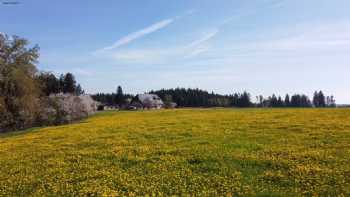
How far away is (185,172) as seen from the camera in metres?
15.6

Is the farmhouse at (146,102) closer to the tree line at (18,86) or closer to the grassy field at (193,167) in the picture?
the tree line at (18,86)

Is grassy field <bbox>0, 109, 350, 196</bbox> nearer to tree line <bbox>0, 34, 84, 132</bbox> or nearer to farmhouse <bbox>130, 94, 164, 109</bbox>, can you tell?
tree line <bbox>0, 34, 84, 132</bbox>

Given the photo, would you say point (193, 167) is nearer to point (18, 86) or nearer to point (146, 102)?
point (18, 86)

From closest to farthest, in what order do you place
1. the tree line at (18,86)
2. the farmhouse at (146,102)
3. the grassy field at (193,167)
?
the grassy field at (193,167) < the tree line at (18,86) < the farmhouse at (146,102)

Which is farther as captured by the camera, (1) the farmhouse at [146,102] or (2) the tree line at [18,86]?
(1) the farmhouse at [146,102]

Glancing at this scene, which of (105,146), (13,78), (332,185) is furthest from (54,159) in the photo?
(13,78)

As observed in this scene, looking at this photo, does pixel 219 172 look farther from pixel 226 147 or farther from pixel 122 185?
pixel 226 147

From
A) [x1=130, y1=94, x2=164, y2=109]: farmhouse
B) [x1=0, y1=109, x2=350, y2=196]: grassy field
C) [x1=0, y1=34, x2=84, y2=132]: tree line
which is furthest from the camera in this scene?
[x1=130, y1=94, x2=164, y2=109]: farmhouse

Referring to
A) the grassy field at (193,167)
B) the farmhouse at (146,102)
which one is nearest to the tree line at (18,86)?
the grassy field at (193,167)

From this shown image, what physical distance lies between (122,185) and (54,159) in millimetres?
8245

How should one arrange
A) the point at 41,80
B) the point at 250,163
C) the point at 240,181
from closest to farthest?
the point at 240,181
the point at 250,163
the point at 41,80

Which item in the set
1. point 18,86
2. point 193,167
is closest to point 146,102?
point 18,86

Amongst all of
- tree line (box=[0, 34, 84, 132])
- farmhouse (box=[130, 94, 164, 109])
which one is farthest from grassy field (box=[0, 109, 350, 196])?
farmhouse (box=[130, 94, 164, 109])

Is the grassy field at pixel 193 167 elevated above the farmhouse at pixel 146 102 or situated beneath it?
situated beneath
